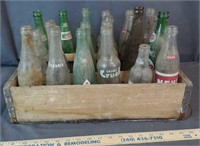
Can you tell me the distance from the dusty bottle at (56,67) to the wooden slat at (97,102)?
4 cm

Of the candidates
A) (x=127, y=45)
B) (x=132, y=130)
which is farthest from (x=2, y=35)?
(x=132, y=130)

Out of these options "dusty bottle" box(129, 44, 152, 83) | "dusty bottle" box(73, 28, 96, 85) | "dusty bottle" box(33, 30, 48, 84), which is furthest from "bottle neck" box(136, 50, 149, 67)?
"dusty bottle" box(33, 30, 48, 84)

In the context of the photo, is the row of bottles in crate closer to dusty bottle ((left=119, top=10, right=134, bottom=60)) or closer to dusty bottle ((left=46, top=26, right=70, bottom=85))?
dusty bottle ((left=46, top=26, right=70, bottom=85))

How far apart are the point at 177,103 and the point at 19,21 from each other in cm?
→ 56

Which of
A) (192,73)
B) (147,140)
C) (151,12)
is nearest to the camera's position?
(147,140)

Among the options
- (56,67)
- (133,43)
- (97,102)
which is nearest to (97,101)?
(97,102)

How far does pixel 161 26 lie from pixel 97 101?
0.25 m

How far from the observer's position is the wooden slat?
1.69 feet

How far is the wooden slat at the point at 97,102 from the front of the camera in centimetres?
52

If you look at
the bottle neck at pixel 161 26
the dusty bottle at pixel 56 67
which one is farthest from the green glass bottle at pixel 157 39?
the dusty bottle at pixel 56 67

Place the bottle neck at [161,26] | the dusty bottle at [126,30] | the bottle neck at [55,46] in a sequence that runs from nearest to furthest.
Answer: the bottle neck at [55,46] < the bottle neck at [161,26] < the dusty bottle at [126,30]

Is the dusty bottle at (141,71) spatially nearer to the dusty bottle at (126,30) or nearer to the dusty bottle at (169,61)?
the dusty bottle at (169,61)

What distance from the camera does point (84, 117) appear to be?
1.82 feet

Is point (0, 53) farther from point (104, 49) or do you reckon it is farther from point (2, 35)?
point (104, 49)
